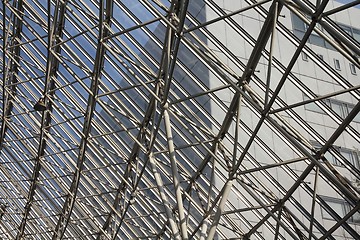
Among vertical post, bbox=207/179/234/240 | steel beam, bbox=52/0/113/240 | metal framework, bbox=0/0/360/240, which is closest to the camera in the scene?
metal framework, bbox=0/0/360/240

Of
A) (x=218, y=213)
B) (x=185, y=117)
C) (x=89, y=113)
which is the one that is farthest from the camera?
(x=89, y=113)

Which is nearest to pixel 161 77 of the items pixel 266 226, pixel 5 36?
pixel 266 226

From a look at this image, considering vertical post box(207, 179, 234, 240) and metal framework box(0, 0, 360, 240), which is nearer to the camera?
metal framework box(0, 0, 360, 240)

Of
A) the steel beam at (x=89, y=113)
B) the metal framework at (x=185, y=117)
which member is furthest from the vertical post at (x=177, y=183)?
the steel beam at (x=89, y=113)

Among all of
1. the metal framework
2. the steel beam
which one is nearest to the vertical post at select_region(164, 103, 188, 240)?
the metal framework

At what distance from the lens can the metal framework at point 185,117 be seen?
16344mm

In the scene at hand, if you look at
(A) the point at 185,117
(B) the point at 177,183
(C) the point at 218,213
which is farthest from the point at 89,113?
(C) the point at 218,213

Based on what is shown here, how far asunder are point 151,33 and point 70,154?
12.6m

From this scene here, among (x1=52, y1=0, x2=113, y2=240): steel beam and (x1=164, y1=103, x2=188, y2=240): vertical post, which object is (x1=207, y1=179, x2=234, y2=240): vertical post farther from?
(x1=52, y1=0, x2=113, y2=240): steel beam

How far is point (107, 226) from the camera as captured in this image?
100 ft

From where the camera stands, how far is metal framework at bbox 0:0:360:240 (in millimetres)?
16344

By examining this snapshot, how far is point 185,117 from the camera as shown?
20500 mm

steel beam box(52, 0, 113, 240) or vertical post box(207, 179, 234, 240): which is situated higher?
steel beam box(52, 0, 113, 240)

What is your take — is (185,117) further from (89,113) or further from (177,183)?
(89,113)
